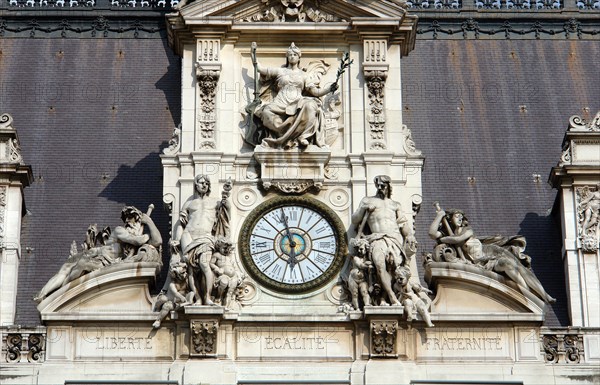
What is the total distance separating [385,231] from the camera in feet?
135

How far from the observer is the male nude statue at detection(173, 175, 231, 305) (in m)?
40.7

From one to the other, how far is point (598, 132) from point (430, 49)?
22.5 feet

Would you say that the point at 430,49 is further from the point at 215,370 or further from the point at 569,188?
the point at 215,370

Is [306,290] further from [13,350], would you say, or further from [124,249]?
[13,350]

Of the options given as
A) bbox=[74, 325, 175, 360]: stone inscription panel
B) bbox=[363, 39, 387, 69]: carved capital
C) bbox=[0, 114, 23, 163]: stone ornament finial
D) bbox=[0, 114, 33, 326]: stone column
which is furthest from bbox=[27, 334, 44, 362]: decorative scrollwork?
bbox=[363, 39, 387, 69]: carved capital

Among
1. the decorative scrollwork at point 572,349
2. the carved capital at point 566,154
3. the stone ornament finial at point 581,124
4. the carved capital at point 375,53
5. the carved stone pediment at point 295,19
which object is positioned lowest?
the decorative scrollwork at point 572,349

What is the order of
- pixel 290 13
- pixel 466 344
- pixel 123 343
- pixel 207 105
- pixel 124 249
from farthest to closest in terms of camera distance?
1. pixel 290 13
2. pixel 207 105
3. pixel 124 249
4. pixel 466 344
5. pixel 123 343

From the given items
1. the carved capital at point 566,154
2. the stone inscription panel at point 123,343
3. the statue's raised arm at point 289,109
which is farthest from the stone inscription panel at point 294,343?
the carved capital at point 566,154

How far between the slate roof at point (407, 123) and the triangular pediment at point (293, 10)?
3561 mm

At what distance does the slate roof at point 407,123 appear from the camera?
4384cm

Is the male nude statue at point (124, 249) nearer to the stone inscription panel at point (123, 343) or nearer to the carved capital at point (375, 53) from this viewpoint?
the stone inscription panel at point (123, 343)

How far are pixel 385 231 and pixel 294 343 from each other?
279 centimetres

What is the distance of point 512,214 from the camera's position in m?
44.4

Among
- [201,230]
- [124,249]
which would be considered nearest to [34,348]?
[124,249]
